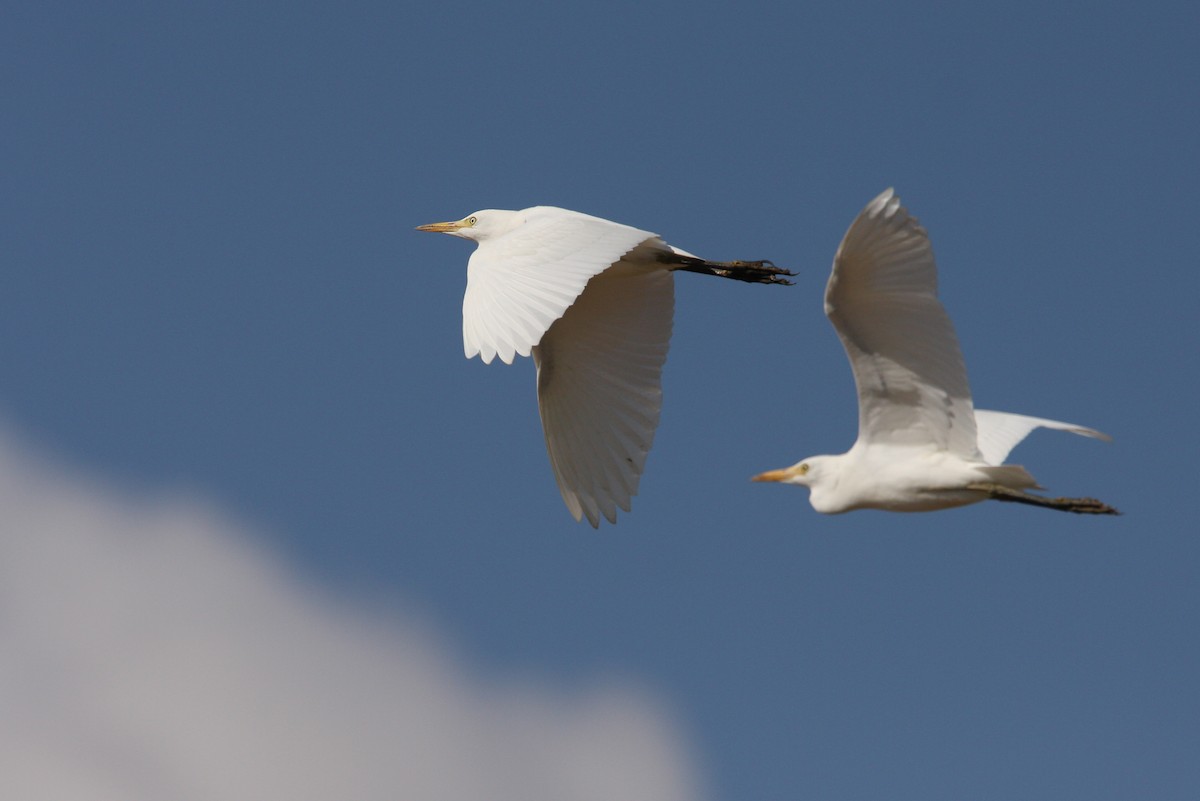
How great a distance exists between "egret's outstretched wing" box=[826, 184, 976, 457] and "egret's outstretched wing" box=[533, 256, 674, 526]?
5.08 m

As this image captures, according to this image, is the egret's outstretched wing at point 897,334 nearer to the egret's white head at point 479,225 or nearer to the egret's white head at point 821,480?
the egret's white head at point 821,480

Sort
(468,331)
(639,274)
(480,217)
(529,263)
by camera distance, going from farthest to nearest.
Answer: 1. (480,217)
2. (639,274)
3. (529,263)
4. (468,331)

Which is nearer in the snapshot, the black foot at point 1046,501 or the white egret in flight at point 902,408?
the white egret in flight at point 902,408

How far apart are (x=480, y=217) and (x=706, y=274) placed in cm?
320

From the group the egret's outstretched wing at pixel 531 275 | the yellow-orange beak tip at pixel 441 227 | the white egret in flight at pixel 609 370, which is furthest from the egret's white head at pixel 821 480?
the yellow-orange beak tip at pixel 441 227

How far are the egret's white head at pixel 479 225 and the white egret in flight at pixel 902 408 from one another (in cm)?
614

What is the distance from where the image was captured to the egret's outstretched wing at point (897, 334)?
13.9m

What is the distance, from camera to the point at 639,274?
19797 mm

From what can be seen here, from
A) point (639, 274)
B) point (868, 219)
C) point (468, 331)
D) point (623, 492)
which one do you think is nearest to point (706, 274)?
point (639, 274)

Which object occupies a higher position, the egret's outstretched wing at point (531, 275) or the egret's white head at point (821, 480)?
the egret's outstretched wing at point (531, 275)

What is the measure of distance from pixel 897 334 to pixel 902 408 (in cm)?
81

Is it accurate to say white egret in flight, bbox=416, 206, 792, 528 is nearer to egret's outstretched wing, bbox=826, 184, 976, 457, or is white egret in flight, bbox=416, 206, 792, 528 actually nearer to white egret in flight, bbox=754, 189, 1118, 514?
white egret in flight, bbox=754, 189, 1118, 514

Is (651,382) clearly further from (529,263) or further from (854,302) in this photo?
(854,302)

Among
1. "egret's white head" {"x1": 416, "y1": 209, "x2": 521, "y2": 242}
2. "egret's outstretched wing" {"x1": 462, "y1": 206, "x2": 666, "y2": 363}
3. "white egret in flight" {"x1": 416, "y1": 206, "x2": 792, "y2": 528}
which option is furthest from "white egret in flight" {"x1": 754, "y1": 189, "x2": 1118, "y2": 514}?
"egret's white head" {"x1": 416, "y1": 209, "x2": 521, "y2": 242}
